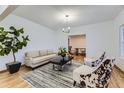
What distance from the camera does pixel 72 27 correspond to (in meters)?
7.16

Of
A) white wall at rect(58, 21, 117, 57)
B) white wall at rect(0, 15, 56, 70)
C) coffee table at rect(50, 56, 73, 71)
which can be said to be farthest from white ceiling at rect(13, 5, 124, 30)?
coffee table at rect(50, 56, 73, 71)

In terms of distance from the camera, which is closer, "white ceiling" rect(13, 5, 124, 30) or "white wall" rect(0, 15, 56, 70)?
"white ceiling" rect(13, 5, 124, 30)

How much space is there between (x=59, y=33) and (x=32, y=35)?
2451 mm

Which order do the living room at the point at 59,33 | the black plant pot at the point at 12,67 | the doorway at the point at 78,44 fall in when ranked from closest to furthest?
the living room at the point at 59,33 → the black plant pot at the point at 12,67 → the doorway at the point at 78,44

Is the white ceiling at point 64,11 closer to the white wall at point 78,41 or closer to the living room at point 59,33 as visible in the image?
the living room at point 59,33

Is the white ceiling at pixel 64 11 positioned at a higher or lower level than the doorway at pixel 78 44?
higher

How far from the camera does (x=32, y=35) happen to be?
5.91m

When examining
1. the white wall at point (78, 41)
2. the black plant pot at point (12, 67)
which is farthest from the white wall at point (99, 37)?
the black plant pot at point (12, 67)

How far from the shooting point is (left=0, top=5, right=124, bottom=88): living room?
361cm

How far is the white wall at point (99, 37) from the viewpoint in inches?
219

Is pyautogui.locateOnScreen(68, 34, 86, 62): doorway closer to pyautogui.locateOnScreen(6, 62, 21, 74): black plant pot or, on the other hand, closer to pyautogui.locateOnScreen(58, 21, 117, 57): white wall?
pyautogui.locateOnScreen(58, 21, 117, 57): white wall

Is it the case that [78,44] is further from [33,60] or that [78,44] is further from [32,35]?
[33,60]
